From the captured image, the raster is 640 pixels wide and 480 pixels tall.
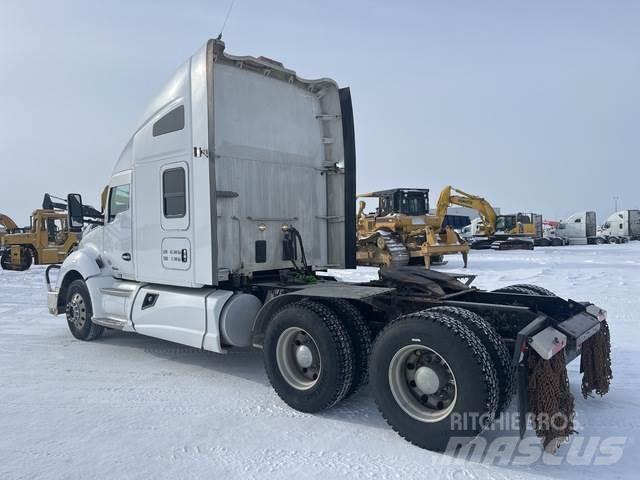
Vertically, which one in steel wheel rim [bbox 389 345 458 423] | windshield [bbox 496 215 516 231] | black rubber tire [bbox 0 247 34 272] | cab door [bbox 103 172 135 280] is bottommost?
steel wheel rim [bbox 389 345 458 423]

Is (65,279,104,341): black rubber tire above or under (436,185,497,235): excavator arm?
under

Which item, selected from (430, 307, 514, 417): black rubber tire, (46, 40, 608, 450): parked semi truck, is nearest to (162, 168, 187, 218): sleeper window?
(46, 40, 608, 450): parked semi truck

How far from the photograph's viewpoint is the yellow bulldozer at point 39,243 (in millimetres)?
21953

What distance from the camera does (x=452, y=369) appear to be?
151 inches

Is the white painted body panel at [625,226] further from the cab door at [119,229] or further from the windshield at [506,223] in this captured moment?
the cab door at [119,229]

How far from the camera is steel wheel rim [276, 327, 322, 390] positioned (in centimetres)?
492

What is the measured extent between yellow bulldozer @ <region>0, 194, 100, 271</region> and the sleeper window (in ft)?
56.2

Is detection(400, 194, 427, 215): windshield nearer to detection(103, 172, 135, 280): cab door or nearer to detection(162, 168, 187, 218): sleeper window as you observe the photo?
detection(103, 172, 135, 280): cab door

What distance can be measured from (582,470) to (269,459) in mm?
2249

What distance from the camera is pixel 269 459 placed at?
388 centimetres

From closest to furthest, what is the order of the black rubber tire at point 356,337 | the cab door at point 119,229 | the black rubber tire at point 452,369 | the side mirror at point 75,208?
the black rubber tire at point 452,369
the black rubber tire at point 356,337
the cab door at point 119,229
the side mirror at point 75,208

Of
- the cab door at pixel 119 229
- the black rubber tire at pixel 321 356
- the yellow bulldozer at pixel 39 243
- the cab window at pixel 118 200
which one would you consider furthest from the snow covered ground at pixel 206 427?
the yellow bulldozer at pixel 39 243

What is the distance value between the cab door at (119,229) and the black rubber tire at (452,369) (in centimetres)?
426

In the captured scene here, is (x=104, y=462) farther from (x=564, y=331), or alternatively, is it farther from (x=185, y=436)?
(x=564, y=331)
